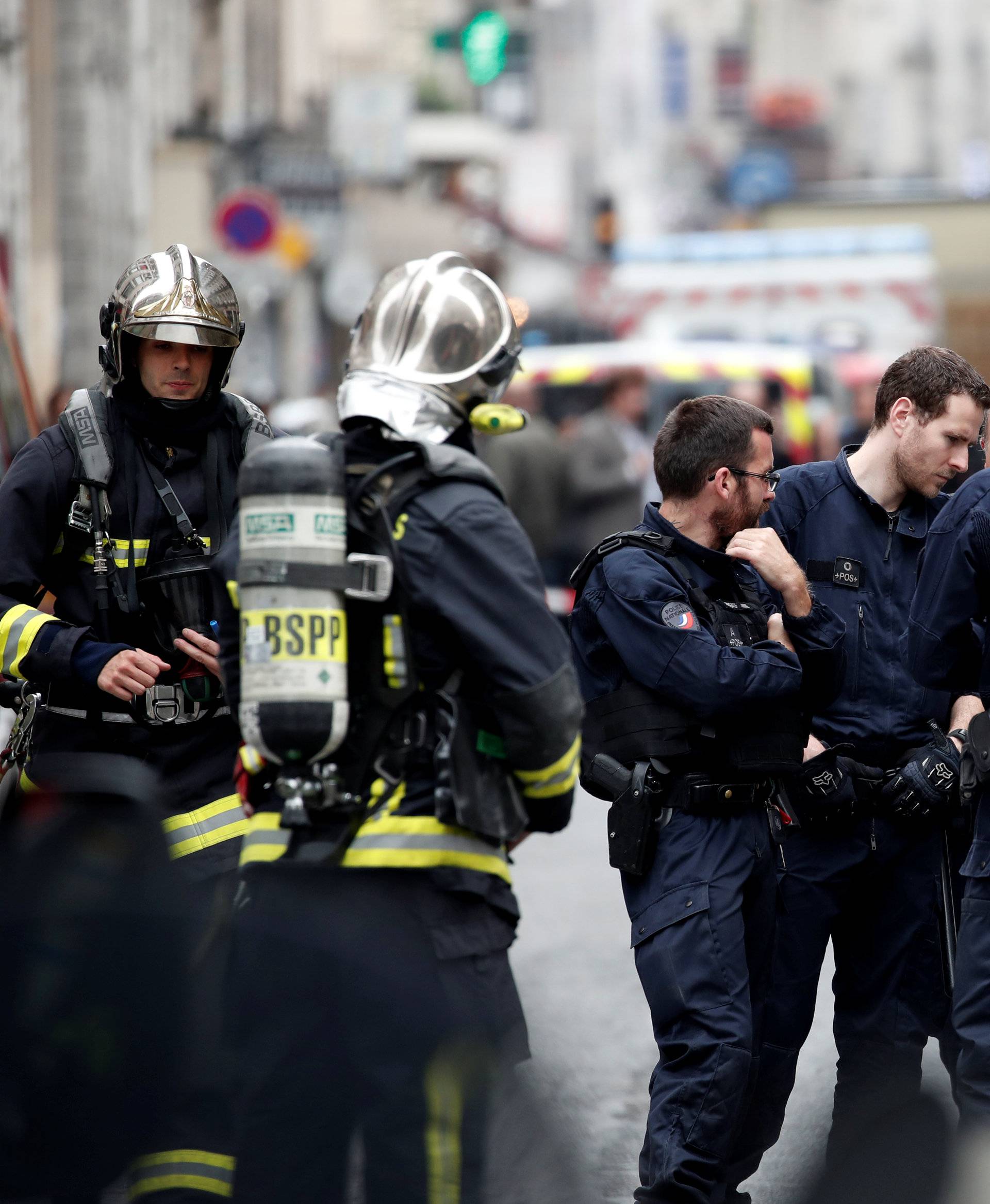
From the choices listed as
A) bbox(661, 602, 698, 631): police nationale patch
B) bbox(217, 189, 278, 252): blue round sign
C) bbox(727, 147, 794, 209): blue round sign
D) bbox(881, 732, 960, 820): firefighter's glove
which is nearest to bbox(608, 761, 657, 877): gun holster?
bbox(661, 602, 698, 631): police nationale patch

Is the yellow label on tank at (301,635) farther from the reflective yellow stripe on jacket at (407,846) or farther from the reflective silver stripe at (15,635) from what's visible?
the reflective silver stripe at (15,635)

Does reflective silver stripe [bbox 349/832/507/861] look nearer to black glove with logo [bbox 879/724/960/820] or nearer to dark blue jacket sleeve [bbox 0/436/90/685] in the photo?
dark blue jacket sleeve [bbox 0/436/90/685]

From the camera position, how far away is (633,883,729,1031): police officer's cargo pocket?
4.25 m

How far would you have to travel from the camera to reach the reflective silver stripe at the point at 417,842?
3420 mm

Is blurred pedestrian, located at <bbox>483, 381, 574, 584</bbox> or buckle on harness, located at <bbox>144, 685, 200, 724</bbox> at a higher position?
buckle on harness, located at <bbox>144, 685, 200, 724</bbox>

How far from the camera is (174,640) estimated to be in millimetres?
4418

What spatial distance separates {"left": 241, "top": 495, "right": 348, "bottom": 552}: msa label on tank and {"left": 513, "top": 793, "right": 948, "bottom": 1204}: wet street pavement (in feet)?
3.00

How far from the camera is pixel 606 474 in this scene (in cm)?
1265

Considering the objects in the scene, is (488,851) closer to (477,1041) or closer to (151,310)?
(477,1041)

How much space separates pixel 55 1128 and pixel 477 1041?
0.74 meters

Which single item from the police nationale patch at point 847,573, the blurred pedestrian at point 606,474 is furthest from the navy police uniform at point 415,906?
the blurred pedestrian at point 606,474

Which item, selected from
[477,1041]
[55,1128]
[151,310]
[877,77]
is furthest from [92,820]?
[877,77]

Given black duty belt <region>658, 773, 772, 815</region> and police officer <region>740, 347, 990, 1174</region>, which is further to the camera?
police officer <region>740, 347, 990, 1174</region>

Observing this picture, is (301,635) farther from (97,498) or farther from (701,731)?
(701,731)
